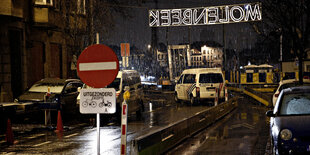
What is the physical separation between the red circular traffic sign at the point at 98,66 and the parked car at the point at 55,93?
38.2 feet

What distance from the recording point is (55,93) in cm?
1966

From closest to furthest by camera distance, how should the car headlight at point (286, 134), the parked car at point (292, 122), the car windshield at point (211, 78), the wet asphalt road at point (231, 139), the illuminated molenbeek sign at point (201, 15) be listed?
the parked car at point (292, 122), the car headlight at point (286, 134), the wet asphalt road at point (231, 139), the car windshield at point (211, 78), the illuminated molenbeek sign at point (201, 15)

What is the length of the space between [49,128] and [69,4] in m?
14.1

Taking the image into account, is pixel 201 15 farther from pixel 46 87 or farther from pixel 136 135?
pixel 136 135

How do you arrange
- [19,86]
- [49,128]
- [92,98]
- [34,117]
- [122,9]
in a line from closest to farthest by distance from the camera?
[92,98], [49,128], [34,117], [19,86], [122,9]

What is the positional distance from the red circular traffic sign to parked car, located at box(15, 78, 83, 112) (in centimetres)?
1163

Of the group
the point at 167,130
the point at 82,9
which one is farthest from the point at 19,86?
the point at 167,130

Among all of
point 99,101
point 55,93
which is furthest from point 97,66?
point 55,93

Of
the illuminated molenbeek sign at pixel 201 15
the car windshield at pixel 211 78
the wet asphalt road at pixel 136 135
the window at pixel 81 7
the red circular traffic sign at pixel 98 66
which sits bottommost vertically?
the wet asphalt road at pixel 136 135

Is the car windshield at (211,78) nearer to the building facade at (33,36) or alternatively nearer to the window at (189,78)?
the window at (189,78)

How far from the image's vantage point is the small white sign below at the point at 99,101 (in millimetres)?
7090

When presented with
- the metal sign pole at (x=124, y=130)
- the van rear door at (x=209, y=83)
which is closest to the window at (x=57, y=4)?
the van rear door at (x=209, y=83)

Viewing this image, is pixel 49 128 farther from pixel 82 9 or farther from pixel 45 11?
pixel 82 9

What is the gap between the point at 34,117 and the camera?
64.8ft
